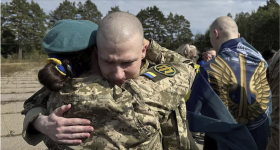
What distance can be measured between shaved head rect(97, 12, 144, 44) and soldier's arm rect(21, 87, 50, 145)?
0.60 metres

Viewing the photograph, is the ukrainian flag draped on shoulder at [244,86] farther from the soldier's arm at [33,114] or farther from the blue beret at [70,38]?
the soldier's arm at [33,114]

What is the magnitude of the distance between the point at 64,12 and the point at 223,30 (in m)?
62.0

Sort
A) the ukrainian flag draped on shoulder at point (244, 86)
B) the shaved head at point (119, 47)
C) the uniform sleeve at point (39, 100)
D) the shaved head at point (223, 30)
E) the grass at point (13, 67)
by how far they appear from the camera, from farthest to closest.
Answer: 1. the grass at point (13, 67)
2. the shaved head at point (223, 30)
3. the ukrainian flag draped on shoulder at point (244, 86)
4. the uniform sleeve at point (39, 100)
5. the shaved head at point (119, 47)

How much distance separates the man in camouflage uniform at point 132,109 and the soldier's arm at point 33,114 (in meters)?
0.01

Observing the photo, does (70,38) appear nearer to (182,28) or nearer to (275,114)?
(275,114)

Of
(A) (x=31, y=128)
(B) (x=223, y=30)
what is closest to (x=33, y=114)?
(A) (x=31, y=128)

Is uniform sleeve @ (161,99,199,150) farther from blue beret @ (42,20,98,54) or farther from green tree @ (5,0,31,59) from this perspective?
green tree @ (5,0,31,59)

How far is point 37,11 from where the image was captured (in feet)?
163

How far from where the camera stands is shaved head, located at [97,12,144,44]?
126cm

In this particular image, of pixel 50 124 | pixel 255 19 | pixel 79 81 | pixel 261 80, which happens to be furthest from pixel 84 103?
pixel 255 19

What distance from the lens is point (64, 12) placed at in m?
59.8

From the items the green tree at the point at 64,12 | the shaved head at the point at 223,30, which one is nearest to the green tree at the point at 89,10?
the green tree at the point at 64,12

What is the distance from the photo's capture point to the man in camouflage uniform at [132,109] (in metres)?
1.29

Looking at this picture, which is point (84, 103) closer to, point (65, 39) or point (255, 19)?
point (65, 39)
